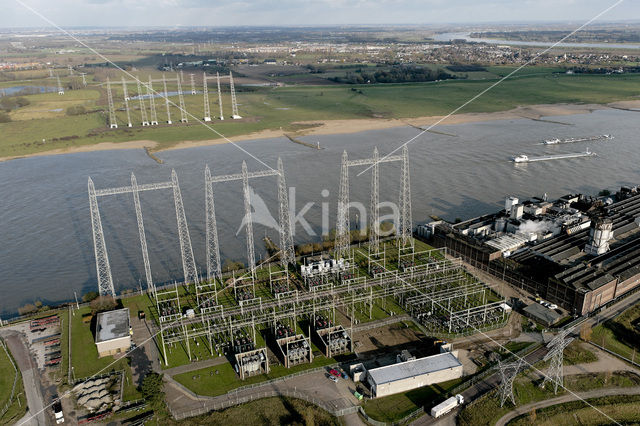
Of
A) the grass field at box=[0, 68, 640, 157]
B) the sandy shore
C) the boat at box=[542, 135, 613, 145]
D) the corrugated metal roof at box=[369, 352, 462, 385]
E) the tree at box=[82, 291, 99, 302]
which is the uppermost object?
the grass field at box=[0, 68, 640, 157]

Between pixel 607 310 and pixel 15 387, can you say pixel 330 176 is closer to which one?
pixel 607 310

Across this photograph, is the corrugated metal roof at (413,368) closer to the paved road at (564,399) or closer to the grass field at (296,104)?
the paved road at (564,399)

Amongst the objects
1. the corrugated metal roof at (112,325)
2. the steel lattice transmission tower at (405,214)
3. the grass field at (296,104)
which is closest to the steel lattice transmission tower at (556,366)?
the steel lattice transmission tower at (405,214)

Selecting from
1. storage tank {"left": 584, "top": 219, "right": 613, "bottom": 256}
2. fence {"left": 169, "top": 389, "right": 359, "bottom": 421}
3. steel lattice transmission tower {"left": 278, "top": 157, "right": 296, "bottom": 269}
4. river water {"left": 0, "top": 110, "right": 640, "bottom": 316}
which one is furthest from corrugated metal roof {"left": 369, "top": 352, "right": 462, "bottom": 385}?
river water {"left": 0, "top": 110, "right": 640, "bottom": 316}

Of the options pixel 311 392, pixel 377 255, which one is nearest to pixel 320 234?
pixel 377 255

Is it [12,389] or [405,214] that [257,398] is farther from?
[405,214]

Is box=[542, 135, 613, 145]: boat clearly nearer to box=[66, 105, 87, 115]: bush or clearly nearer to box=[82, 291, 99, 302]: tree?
box=[82, 291, 99, 302]: tree
